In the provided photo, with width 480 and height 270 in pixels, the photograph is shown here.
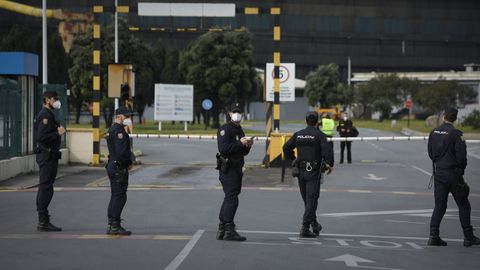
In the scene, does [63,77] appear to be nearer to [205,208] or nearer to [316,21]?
[316,21]

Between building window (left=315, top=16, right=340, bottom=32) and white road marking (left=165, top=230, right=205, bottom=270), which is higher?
building window (left=315, top=16, right=340, bottom=32)

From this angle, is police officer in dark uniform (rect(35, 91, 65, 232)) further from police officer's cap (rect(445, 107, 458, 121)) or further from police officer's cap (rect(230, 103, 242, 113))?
police officer's cap (rect(445, 107, 458, 121))

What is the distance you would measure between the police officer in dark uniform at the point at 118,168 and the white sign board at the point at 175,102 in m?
43.4

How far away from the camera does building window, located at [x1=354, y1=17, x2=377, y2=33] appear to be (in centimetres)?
11192

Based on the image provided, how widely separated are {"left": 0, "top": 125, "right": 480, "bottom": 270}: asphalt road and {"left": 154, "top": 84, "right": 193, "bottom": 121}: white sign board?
33.0 metres

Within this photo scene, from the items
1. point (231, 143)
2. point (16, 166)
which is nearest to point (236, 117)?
point (231, 143)

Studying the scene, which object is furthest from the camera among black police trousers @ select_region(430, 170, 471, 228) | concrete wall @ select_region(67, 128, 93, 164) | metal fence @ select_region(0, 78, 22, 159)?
concrete wall @ select_region(67, 128, 93, 164)

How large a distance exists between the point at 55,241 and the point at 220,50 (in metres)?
52.8

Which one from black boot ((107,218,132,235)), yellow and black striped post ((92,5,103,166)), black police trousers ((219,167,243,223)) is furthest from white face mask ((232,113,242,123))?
yellow and black striped post ((92,5,103,166))

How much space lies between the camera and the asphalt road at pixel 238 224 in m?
9.59

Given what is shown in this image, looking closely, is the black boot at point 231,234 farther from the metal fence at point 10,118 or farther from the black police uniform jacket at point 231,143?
the metal fence at point 10,118

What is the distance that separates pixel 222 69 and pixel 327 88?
41927mm

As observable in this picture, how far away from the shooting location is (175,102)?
55375mm

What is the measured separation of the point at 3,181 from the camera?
1944 centimetres
